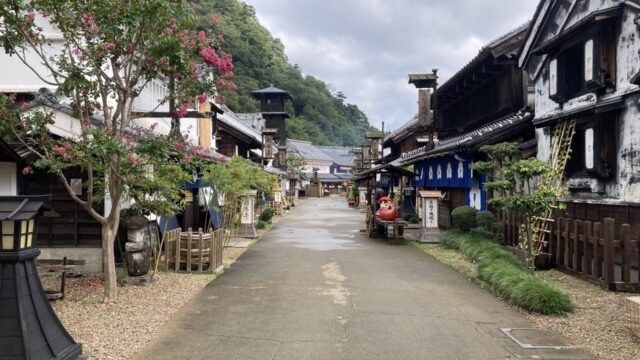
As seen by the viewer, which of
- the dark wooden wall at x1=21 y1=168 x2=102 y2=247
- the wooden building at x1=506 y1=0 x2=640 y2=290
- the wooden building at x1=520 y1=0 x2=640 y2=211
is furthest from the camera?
the dark wooden wall at x1=21 y1=168 x2=102 y2=247

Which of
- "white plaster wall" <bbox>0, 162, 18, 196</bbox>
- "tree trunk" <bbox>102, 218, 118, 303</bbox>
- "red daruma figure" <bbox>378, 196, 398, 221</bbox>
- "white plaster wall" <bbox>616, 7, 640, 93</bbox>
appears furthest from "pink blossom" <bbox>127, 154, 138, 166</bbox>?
"red daruma figure" <bbox>378, 196, 398, 221</bbox>

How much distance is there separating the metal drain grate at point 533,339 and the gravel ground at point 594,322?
8.2 inches

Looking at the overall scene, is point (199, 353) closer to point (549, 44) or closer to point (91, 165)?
point (91, 165)

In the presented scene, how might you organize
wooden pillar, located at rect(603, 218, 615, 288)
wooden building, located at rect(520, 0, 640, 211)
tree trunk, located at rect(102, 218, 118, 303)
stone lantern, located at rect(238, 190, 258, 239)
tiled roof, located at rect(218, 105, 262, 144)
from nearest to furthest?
tree trunk, located at rect(102, 218, 118, 303), wooden pillar, located at rect(603, 218, 615, 288), wooden building, located at rect(520, 0, 640, 211), stone lantern, located at rect(238, 190, 258, 239), tiled roof, located at rect(218, 105, 262, 144)

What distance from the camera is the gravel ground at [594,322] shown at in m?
5.69

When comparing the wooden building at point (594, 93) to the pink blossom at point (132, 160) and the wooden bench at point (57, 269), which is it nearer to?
the pink blossom at point (132, 160)

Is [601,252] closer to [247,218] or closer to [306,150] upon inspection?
[247,218]

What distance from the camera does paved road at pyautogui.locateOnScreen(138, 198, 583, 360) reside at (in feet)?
18.7

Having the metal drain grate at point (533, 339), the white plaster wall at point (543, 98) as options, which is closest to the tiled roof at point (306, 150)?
the white plaster wall at point (543, 98)

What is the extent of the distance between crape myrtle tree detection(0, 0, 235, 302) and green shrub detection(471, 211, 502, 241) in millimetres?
9012

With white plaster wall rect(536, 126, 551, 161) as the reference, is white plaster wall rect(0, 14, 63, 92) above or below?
above

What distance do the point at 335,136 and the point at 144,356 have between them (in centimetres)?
9637

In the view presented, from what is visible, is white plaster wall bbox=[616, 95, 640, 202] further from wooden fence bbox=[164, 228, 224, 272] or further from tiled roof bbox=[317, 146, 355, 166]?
tiled roof bbox=[317, 146, 355, 166]

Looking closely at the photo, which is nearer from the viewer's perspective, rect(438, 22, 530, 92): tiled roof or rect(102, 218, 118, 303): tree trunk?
rect(102, 218, 118, 303): tree trunk
